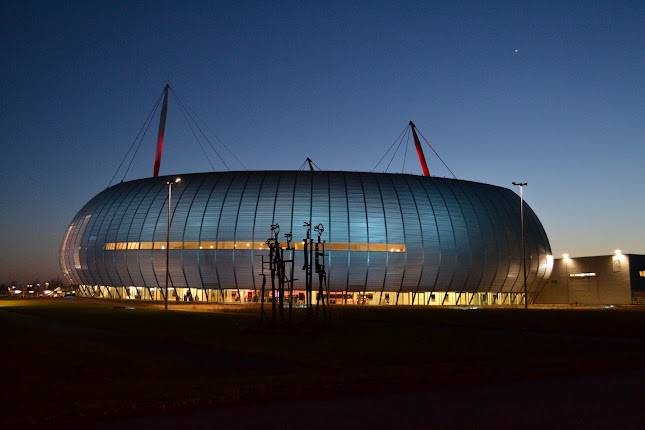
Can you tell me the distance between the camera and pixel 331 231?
210 ft

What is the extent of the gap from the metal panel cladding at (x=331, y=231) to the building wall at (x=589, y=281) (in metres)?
10.6

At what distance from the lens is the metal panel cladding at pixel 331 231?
64.6 meters

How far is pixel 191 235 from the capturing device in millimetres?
66125

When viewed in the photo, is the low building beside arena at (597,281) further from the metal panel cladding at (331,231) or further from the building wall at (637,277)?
the metal panel cladding at (331,231)

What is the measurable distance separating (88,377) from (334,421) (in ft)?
19.0

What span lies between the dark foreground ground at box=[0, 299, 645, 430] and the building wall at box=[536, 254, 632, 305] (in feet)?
192

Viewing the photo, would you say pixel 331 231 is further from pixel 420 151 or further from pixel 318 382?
pixel 318 382

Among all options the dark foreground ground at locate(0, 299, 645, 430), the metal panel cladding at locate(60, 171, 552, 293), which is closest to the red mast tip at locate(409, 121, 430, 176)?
the metal panel cladding at locate(60, 171, 552, 293)

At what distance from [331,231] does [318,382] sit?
170ft

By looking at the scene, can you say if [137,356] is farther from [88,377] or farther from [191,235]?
[191,235]

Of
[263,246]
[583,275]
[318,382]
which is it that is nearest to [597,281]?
[583,275]

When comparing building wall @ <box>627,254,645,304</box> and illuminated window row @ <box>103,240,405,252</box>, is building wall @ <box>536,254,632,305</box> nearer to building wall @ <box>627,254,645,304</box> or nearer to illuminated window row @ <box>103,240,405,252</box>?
building wall @ <box>627,254,645,304</box>

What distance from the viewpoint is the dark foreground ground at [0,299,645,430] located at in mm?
9852

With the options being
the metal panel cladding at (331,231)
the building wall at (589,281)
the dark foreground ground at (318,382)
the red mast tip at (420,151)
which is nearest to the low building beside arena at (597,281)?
the building wall at (589,281)
